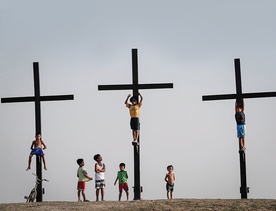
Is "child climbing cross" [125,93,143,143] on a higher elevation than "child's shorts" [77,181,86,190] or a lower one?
higher

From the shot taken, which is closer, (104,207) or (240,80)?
(104,207)

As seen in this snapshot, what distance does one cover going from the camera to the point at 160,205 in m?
17.3

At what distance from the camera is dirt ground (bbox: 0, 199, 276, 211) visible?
17.2m

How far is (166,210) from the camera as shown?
16906mm

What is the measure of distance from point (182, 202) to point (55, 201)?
442 centimetres

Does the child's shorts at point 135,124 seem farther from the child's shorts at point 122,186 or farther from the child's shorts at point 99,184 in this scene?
the child's shorts at point 99,184

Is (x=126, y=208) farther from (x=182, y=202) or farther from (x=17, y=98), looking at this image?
(x=17, y=98)

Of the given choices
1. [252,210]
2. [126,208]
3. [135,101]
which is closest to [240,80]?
[135,101]

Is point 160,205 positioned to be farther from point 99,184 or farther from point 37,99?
point 37,99

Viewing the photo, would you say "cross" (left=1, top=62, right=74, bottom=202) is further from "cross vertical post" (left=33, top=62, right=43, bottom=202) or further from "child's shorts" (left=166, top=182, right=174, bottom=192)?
"child's shorts" (left=166, top=182, right=174, bottom=192)

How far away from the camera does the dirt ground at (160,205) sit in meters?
17.2

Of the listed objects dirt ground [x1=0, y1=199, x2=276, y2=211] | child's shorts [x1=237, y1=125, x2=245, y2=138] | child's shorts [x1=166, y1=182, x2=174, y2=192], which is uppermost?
child's shorts [x1=237, y1=125, x2=245, y2=138]

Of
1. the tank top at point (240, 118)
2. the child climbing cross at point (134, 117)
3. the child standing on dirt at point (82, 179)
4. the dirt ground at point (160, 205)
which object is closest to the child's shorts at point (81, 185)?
the child standing on dirt at point (82, 179)

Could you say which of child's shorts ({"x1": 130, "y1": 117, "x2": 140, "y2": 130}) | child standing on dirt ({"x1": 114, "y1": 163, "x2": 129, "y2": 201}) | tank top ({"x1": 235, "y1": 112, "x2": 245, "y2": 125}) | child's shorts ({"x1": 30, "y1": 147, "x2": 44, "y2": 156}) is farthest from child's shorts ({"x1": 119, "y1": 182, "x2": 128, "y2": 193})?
tank top ({"x1": 235, "y1": 112, "x2": 245, "y2": 125})
